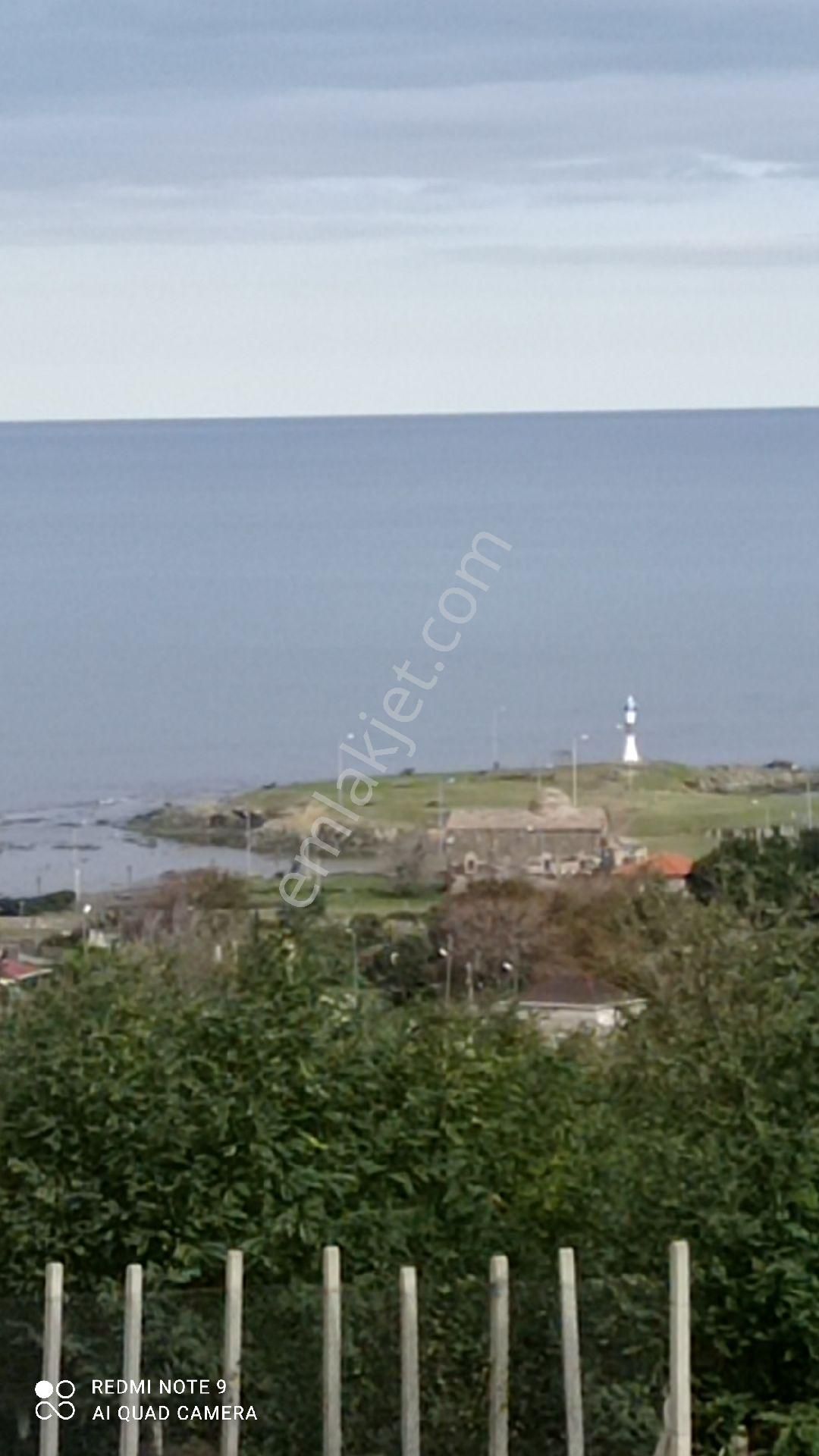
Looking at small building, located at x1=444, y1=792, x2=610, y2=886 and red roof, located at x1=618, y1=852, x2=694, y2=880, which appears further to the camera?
small building, located at x1=444, y1=792, x2=610, y2=886

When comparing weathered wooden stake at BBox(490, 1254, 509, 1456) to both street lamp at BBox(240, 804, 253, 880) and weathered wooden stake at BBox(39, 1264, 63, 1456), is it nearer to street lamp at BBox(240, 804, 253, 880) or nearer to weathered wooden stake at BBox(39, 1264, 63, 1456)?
weathered wooden stake at BBox(39, 1264, 63, 1456)

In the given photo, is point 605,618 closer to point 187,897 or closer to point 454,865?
point 454,865

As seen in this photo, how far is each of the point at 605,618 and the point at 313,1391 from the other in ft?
249

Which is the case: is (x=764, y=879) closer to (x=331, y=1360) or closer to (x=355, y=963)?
(x=355, y=963)

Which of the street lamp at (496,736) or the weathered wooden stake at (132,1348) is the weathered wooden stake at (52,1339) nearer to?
the weathered wooden stake at (132,1348)

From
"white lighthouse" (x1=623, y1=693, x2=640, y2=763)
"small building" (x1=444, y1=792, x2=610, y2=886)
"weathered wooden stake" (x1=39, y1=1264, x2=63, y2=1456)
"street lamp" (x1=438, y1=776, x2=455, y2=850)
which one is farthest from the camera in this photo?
"white lighthouse" (x1=623, y1=693, x2=640, y2=763)

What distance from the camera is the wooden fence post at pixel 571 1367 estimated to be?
570 centimetres

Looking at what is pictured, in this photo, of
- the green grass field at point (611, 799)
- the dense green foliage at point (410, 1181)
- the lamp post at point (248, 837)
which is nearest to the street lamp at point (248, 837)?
the lamp post at point (248, 837)

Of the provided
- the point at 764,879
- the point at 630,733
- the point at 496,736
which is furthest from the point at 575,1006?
the point at 630,733

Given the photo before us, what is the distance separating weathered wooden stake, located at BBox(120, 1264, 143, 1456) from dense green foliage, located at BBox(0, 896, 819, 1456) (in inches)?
2.8

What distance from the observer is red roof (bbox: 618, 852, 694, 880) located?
2105cm

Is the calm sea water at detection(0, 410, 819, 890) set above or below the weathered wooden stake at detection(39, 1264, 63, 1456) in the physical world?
above

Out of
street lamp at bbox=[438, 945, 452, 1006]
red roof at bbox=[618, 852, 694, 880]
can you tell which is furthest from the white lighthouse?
street lamp at bbox=[438, 945, 452, 1006]

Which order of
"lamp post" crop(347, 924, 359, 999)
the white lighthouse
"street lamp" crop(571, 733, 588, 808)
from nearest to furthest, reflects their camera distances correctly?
"lamp post" crop(347, 924, 359, 999)
"street lamp" crop(571, 733, 588, 808)
the white lighthouse
